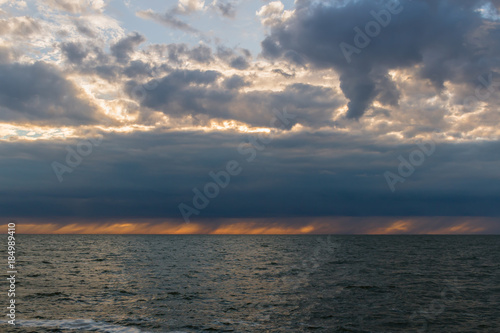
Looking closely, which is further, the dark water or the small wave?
the dark water

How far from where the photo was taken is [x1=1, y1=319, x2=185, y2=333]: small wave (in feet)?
80.8

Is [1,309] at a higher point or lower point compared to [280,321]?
higher

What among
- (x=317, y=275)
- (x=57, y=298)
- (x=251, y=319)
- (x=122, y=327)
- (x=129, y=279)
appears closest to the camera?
(x=122, y=327)

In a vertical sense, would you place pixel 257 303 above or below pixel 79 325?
below

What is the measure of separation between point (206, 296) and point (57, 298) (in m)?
13.8

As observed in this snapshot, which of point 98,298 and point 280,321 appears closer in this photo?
point 280,321

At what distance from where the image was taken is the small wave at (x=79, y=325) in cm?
2464

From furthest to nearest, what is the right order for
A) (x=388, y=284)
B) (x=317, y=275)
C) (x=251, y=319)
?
(x=317, y=275) < (x=388, y=284) < (x=251, y=319)

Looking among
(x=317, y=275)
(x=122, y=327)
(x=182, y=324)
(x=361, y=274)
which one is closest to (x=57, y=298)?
(x=122, y=327)

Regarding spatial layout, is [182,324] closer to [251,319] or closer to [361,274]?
[251,319]

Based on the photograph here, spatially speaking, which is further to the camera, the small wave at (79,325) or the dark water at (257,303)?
the dark water at (257,303)

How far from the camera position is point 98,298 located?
3506 cm

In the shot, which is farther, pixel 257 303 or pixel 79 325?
pixel 257 303

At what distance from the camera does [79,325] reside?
1001 inches
